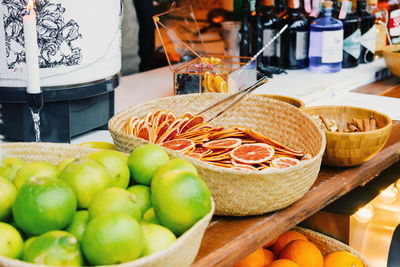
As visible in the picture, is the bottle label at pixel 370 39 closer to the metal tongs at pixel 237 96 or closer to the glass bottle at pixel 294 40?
the glass bottle at pixel 294 40

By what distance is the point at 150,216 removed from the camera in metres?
0.79

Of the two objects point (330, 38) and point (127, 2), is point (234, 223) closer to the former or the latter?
point (330, 38)

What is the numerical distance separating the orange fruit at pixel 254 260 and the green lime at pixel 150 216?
18.7 inches

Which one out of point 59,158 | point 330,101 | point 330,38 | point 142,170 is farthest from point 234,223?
point 330,38

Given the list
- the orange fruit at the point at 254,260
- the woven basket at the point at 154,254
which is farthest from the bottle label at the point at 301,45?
the woven basket at the point at 154,254

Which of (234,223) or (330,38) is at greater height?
(330,38)

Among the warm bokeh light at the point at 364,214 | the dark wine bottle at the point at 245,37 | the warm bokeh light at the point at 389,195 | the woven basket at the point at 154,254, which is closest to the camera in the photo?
the woven basket at the point at 154,254

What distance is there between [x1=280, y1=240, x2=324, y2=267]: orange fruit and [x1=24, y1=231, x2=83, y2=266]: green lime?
0.70 m

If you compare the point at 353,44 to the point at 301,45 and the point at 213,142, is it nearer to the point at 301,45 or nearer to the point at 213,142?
the point at 301,45

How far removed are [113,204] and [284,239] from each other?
2.42ft

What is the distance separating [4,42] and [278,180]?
76cm

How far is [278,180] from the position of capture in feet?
3.01

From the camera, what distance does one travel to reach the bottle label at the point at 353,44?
96.1 inches

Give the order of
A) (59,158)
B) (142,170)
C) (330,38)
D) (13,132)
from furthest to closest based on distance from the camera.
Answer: (330,38) → (13,132) → (59,158) → (142,170)
